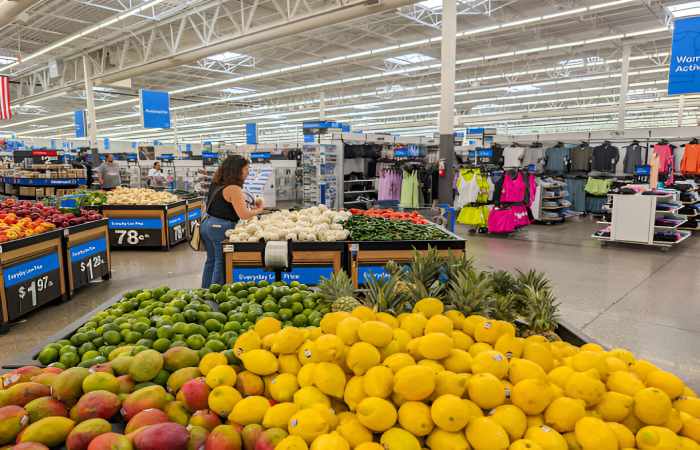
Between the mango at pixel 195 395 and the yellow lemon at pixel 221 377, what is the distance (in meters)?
0.02

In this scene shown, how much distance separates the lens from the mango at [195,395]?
4.80 ft

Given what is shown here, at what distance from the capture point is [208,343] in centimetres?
185

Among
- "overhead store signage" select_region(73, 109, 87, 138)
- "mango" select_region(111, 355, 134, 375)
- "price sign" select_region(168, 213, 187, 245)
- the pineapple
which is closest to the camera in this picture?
"mango" select_region(111, 355, 134, 375)

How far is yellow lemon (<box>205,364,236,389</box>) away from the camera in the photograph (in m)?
1.50

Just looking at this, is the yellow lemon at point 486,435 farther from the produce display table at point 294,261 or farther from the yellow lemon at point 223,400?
the produce display table at point 294,261

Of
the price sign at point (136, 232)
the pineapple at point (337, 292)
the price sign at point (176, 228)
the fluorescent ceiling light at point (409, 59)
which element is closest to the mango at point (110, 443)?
the pineapple at point (337, 292)

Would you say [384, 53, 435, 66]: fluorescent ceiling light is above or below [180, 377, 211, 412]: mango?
above

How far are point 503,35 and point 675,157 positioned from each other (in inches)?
238

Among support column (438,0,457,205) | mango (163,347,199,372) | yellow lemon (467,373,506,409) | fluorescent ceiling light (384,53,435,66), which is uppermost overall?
fluorescent ceiling light (384,53,435,66)

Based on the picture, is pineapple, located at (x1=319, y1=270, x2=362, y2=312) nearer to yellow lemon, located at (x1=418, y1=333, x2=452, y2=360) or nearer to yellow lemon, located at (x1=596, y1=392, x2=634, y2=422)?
yellow lemon, located at (x1=418, y1=333, x2=452, y2=360)

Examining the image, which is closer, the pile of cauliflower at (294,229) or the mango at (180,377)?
the mango at (180,377)

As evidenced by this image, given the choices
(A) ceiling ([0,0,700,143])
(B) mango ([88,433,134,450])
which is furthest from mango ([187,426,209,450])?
(A) ceiling ([0,0,700,143])

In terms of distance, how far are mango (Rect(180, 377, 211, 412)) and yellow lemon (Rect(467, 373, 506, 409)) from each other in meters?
0.82

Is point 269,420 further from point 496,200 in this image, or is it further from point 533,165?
point 533,165
